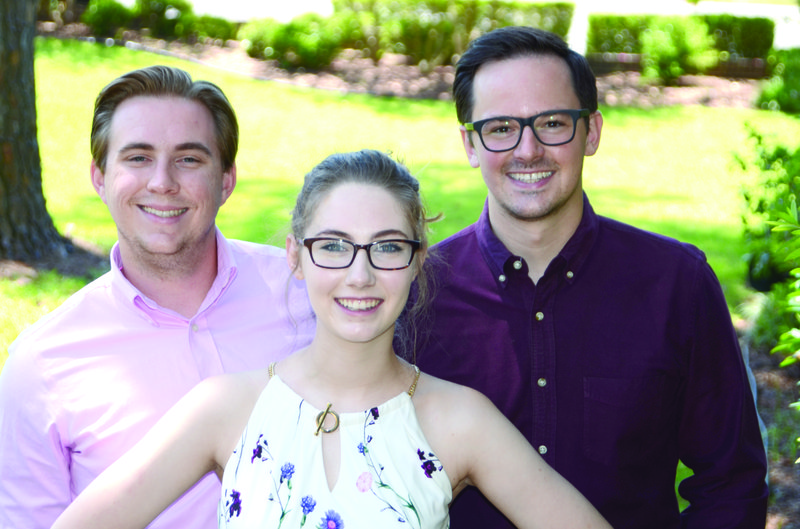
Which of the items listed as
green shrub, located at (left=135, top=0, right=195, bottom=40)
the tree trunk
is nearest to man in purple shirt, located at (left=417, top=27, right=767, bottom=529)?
the tree trunk

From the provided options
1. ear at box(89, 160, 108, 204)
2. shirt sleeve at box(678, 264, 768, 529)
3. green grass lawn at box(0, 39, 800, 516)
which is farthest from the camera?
green grass lawn at box(0, 39, 800, 516)

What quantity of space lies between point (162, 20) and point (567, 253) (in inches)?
585

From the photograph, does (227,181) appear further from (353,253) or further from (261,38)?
(261,38)

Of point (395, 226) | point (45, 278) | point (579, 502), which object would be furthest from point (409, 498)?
point (45, 278)

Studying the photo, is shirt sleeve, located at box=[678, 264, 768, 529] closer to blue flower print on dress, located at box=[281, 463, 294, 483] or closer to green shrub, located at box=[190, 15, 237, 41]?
blue flower print on dress, located at box=[281, 463, 294, 483]

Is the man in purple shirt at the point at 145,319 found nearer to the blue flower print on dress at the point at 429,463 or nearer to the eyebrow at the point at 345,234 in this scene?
the eyebrow at the point at 345,234

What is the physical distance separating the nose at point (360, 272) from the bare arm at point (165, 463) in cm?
47

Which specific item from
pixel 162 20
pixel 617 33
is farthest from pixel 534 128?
pixel 617 33

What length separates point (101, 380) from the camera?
2785mm

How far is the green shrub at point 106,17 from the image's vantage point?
15414 millimetres

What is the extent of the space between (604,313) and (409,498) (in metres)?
1.08

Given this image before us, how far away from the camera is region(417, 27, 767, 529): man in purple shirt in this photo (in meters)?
2.83

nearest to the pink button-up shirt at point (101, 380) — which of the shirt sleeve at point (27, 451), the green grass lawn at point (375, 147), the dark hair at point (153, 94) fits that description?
the shirt sleeve at point (27, 451)

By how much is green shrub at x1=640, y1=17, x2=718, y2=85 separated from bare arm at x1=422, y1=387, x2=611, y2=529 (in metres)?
14.8
